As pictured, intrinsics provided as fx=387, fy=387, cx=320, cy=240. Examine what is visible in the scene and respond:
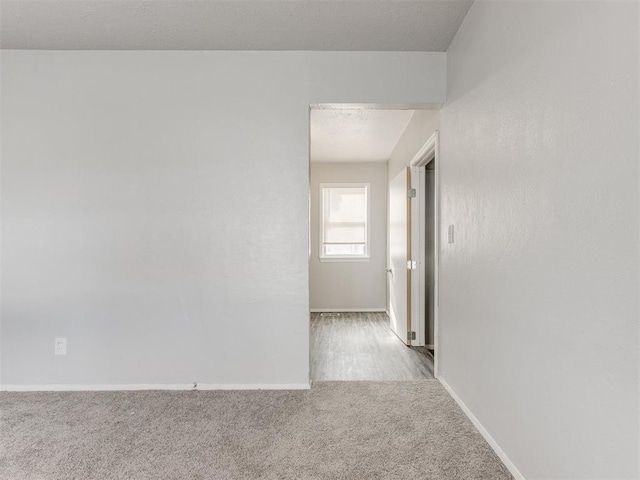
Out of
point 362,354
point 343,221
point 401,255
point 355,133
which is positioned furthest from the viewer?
point 343,221

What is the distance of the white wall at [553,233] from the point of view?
3.65 ft

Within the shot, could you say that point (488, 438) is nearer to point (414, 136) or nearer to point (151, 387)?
point (151, 387)

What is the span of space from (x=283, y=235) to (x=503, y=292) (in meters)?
1.53

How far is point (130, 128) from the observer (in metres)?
2.82

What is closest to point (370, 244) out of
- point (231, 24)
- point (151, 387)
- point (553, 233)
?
point (151, 387)

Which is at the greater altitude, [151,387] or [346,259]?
[346,259]

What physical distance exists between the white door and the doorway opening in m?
0.01

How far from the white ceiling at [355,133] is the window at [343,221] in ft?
1.78

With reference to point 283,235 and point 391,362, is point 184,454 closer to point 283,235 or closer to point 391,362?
point 283,235

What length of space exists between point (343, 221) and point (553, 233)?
475 cm

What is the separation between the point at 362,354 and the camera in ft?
12.3

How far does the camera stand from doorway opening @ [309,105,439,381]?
354 centimetres

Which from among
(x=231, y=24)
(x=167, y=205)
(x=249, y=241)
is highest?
(x=231, y=24)

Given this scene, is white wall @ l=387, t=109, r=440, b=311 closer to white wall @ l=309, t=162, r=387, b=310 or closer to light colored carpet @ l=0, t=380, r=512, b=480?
white wall @ l=309, t=162, r=387, b=310
